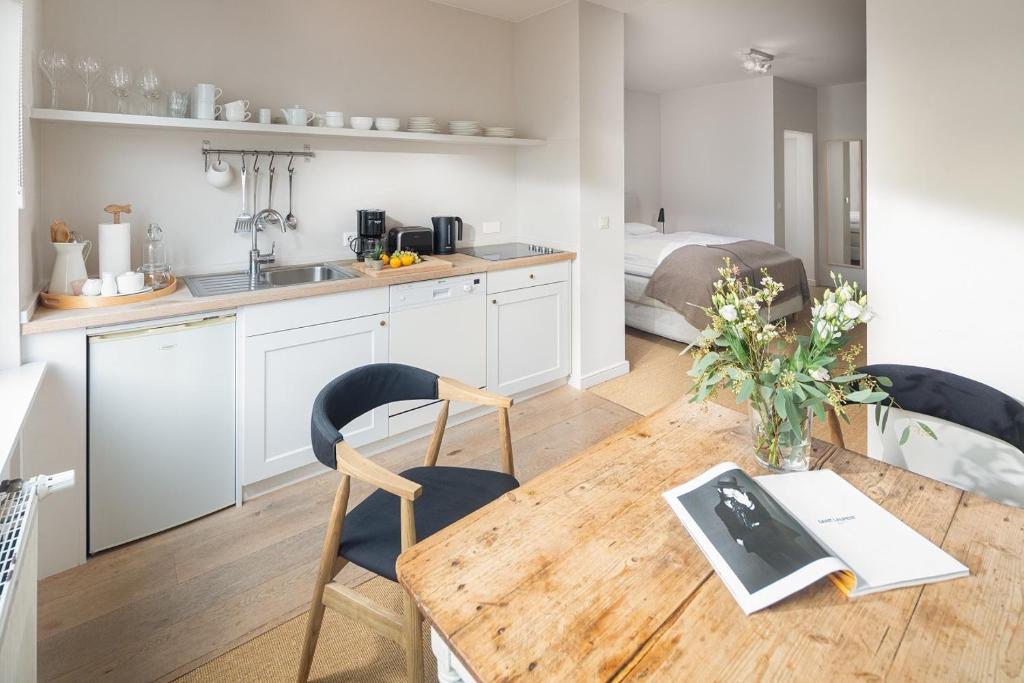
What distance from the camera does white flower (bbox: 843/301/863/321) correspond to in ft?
3.80

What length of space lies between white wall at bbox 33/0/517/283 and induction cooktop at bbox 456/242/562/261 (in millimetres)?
139

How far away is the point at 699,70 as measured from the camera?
6.21 metres

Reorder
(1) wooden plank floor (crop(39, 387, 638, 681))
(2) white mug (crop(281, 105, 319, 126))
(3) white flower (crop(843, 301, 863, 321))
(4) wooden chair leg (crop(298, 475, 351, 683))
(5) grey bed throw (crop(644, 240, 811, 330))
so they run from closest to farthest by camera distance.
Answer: (3) white flower (crop(843, 301, 863, 321))
(4) wooden chair leg (crop(298, 475, 351, 683))
(1) wooden plank floor (crop(39, 387, 638, 681))
(2) white mug (crop(281, 105, 319, 126))
(5) grey bed throw (crop(644, 240, 811, 330))

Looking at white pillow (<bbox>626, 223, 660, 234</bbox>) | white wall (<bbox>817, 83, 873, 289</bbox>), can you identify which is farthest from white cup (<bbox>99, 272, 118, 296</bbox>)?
white wall (<bbox>817, 83, 873, 289</bbox>)

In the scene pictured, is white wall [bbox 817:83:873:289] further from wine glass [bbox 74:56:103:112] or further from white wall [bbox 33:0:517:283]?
wine glass [bbox 74:56:103:112]

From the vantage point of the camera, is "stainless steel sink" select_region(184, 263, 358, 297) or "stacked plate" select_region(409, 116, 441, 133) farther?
"stacked plate" select_region(409, 116, 441, 133)

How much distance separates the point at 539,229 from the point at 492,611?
338cm

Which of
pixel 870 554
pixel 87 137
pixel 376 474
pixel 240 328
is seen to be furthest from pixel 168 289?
pixel 870 554

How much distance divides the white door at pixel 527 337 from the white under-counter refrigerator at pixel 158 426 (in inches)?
59.5

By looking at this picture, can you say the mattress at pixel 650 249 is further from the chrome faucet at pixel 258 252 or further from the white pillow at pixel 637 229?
the chrome faucet at pixel 258 252

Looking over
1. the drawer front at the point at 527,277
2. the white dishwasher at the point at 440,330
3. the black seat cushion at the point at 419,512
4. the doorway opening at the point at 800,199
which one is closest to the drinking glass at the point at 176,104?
the white dishwasher at the point at 440,330

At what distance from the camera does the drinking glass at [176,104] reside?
254 cm

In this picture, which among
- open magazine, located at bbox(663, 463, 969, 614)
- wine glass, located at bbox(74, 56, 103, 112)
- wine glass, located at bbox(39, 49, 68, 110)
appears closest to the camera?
open magazine, located at bbox(663, 463, 969, 614)

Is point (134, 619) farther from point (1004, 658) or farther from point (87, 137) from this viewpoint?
point (1004, 658)
